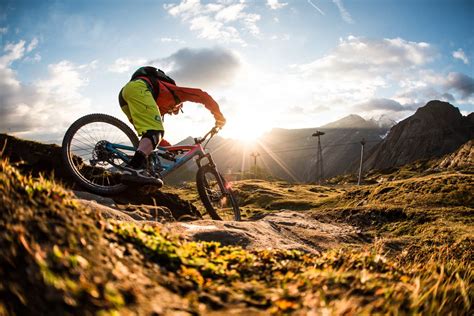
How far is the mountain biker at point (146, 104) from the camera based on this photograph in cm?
724

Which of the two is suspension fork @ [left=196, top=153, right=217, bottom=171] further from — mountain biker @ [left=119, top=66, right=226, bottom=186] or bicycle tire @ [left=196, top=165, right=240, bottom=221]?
mountain biker @ [left=119, top=66, right=226, bottom=186]

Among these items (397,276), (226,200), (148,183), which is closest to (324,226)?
(226,200)

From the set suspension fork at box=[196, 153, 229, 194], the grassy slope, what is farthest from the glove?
the grassy slope

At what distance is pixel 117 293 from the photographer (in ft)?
6.96

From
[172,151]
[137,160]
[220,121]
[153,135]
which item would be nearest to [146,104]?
[153,135]

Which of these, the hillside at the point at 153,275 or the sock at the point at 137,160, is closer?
the hillside at the point at 153,275

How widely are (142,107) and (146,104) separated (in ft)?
0.38

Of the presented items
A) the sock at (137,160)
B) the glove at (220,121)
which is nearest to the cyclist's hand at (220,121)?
the glove at (220,121)

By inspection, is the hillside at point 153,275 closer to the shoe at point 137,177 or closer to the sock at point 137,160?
the shoe at point 137,177

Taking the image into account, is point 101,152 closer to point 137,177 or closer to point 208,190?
point 137,177

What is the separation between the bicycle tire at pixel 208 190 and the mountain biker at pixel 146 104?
7.43 ft

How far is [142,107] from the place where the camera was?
7402 millimetres

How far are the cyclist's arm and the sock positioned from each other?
1758 millimetres

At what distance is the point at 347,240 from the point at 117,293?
880 centimetres
